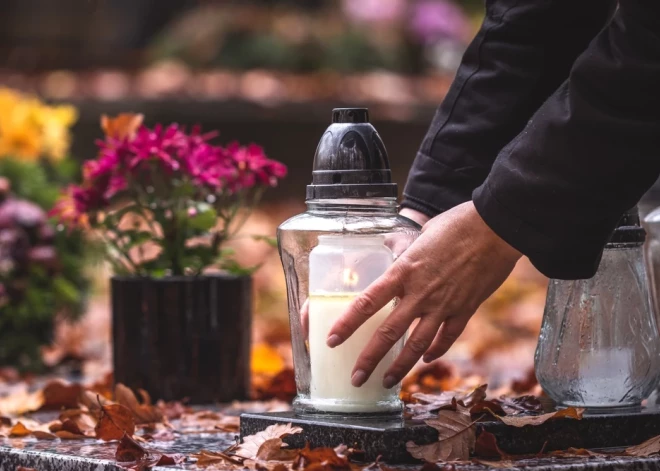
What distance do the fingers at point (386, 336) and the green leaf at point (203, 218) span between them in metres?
1.10

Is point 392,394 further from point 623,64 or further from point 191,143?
point 191,143

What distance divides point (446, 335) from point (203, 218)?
3.63 feet

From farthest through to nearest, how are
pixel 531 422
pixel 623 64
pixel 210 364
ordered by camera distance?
1. pixel 210 364
2. pixel 531 422
3. pixel 623 64

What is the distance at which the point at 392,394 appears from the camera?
168cm

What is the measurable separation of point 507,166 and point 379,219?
25 cm

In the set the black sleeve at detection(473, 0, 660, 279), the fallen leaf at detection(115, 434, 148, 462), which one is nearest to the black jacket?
the black sleeve at detection(473, 0, 660, 279)

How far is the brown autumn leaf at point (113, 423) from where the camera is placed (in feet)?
6.41

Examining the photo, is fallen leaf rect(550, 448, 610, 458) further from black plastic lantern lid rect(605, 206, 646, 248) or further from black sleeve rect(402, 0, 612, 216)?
black sleeve rect(402, 0, 612, 216)

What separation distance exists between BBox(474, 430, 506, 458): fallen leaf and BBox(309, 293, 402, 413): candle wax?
0.47 feet

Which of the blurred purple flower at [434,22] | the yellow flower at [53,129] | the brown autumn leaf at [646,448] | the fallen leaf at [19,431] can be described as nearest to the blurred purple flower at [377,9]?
the blurred purple flower at [434,22]

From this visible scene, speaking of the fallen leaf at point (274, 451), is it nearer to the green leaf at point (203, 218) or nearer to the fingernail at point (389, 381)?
the fingernail at point (389, 381)

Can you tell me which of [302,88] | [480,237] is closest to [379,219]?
[480,237]

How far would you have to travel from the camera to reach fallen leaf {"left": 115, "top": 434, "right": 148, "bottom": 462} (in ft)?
5.65

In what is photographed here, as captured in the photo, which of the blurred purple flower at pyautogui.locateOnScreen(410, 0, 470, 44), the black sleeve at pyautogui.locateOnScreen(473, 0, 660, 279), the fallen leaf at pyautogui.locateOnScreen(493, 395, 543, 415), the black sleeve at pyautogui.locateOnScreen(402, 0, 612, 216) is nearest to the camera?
the black sleeve at pyautogui.locateOnScreen(473, 0, 660, 279)
